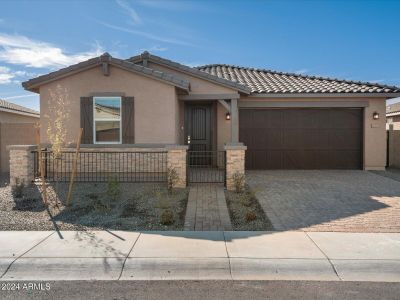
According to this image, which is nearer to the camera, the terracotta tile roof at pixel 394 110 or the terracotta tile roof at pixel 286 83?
the terracotta tile roof at pixel 286 83

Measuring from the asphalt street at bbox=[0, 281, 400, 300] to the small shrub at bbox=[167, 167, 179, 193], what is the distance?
503 centimetres

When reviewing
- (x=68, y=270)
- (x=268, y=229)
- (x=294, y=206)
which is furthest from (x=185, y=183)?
(x=68, y=270)

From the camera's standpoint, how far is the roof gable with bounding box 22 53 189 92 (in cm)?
1084

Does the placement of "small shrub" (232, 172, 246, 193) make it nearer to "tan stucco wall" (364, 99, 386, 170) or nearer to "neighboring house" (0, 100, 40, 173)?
"tan stucco wall" (364, 99, 386, 170)

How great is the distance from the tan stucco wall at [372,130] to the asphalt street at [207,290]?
10425mm

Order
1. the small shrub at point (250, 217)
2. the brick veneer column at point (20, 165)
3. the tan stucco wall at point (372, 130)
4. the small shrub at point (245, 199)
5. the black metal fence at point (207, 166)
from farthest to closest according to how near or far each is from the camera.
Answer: the tan stucco wall at point (372, 130) → the black metal fence at point (207, 166) → the brick veneer column at point (20, 165) → the small shrub at point (245, 199) → the small shrub at point (250, 217)

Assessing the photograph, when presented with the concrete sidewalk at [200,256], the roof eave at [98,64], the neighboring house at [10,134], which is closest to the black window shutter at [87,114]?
the roof eave at [98,64]

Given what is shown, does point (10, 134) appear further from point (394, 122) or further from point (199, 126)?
point (394, 122)

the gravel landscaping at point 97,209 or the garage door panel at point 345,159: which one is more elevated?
the garage door panel at point 345,159

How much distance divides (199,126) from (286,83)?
4302 mm

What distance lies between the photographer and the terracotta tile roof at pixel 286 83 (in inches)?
542

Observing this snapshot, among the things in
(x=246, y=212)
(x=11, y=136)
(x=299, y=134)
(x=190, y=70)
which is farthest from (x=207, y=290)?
(x=11, y=136)

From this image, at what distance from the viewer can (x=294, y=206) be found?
811cm

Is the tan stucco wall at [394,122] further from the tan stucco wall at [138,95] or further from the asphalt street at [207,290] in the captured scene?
the asphalt street at [207,290]
